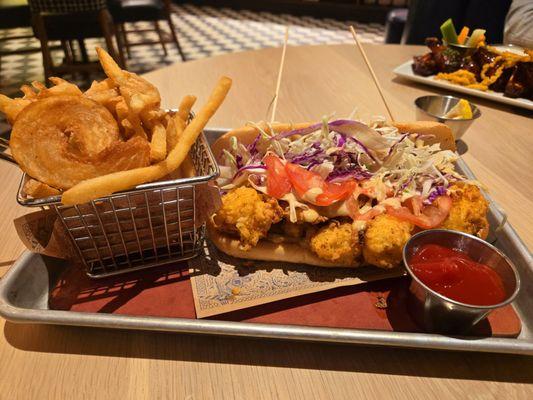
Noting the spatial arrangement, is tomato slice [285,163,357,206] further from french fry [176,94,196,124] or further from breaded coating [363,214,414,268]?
french fry [176,94,196,124]

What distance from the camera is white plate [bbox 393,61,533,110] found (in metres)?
2.58

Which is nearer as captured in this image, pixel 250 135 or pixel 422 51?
pixel 250 135

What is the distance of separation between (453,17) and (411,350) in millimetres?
5104

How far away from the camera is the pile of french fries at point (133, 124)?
1.08 m

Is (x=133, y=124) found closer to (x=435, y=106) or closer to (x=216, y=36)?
(x=435, y=106)

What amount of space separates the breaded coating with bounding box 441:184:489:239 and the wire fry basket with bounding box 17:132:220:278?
87 cm

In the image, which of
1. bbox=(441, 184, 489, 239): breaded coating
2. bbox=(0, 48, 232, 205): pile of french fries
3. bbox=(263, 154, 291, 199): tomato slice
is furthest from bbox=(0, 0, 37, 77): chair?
bbox=(441, 184, 489, 239): breaded coating

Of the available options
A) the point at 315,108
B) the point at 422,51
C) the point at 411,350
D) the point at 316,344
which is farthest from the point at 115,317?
the point at 422,51

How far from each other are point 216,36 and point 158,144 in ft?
30.2

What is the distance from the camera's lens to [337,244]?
133cm

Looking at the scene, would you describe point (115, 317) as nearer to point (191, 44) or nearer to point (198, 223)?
point (198, 223)

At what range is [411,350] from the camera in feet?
3.74

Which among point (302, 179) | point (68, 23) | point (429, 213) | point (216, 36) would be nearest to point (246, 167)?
point (302, 179)

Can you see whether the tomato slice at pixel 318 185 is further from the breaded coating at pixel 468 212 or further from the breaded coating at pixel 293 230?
the breaded coating at pixel 468 212
